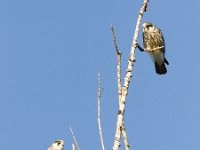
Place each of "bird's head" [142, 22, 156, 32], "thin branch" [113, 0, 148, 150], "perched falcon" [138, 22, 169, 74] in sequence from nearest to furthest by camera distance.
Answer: "thin branch" [113, 0, 148, 150] < "perched falcon" [138, 22, 169, 74] < "bird's head" [142, 22, 156, 32]

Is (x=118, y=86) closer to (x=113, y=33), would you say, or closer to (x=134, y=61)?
(x=134, y=61)

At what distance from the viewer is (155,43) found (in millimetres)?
14312

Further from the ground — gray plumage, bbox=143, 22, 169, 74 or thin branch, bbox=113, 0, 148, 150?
gray plumage, bbox=143, 22, 169, 74

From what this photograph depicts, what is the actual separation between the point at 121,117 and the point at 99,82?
1.91 feet

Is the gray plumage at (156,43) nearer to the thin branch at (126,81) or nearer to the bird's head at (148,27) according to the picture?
the bird's head at (148,27)

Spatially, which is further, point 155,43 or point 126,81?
point 155,43

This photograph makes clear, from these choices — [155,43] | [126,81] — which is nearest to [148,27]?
[155,43]

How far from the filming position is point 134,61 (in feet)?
14.8

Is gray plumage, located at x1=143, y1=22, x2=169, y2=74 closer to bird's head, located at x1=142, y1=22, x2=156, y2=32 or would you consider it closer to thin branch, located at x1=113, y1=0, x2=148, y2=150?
bird's head, located at x1=142, y1=22, x2=156, y2=32

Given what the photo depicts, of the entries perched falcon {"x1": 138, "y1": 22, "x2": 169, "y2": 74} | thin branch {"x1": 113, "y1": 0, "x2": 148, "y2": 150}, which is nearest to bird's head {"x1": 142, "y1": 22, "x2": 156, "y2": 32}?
perched falcon {"x1": 138, "y1": 22, "x2": 169, "y2": 74}

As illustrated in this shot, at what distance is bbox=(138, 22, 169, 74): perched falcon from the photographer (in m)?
14.2

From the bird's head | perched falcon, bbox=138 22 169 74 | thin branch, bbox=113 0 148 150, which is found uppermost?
the bird's head

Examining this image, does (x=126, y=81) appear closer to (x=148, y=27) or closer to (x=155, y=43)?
(x=155, y=43)

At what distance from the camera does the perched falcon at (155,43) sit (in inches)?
560
